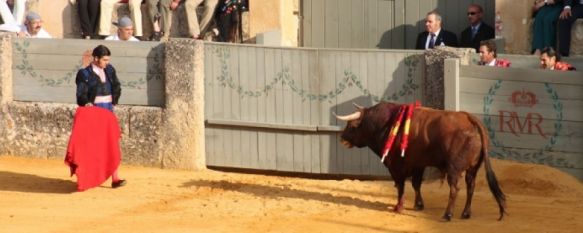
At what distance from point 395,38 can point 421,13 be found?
508 millimetres

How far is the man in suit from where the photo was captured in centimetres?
1858

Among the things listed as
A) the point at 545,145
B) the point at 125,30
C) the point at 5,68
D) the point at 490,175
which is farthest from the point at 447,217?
the point at 5,68

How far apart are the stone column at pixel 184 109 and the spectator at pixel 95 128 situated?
1.50 meters

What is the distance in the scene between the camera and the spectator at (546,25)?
58.6 ft

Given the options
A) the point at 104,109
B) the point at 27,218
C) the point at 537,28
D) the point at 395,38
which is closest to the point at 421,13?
the point at 395,38

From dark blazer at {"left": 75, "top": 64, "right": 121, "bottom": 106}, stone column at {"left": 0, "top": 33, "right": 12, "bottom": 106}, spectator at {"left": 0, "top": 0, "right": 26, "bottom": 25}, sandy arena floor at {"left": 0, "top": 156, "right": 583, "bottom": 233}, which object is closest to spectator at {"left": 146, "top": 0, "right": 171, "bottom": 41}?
spectator at {"left": 0, "top": 0, "right": 26, "bottom": 25}

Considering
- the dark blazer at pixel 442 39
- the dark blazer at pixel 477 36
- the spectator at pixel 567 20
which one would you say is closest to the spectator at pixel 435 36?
the dark blazer at pixel 442 39

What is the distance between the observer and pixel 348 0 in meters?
20.8

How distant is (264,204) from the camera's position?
50.5 feet

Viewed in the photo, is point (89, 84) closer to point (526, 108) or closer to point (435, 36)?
point (435, 36)

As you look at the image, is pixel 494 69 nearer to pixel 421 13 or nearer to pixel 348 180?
pixel 348 180

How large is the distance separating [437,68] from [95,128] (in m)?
3.88

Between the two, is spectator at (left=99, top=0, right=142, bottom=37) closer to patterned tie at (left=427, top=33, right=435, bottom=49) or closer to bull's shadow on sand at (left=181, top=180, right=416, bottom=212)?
bull's shadow on sand at (left=181, top=180, right=416, bottom=212)

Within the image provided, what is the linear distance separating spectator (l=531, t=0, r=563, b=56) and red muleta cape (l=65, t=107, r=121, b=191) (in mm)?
5189
